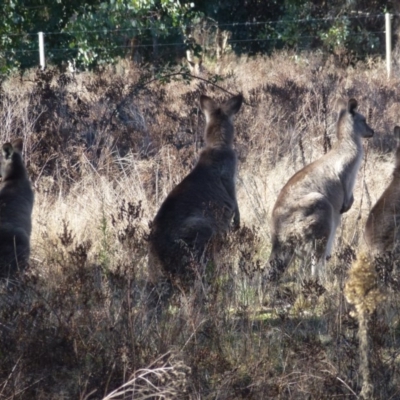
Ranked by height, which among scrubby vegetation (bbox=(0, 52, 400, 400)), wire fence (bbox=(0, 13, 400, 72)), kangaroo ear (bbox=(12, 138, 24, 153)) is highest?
wire fence (bbox=(0, 13, 400, 72))

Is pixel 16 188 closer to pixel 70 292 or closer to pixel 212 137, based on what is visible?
pixel 212 137

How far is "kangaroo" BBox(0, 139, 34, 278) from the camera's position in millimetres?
6418

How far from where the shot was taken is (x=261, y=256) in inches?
322

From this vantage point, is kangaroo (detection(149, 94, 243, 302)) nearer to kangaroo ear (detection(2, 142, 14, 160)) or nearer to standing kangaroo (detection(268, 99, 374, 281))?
standing kangaroo (detection(268, 99, 374, 281))

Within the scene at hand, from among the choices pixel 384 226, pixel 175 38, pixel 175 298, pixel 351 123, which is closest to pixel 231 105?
pixel 351 123

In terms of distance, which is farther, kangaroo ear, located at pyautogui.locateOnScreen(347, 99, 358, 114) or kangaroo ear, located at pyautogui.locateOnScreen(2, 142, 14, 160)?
kangaroo ear, located at pyautogui.locateOnScreen(347, 99, 358, 114)

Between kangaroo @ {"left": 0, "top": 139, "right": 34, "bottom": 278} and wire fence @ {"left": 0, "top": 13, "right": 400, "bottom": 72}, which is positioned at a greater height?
wire fence @ {"left": 0, "top": 13, "right": 400, "bottom": 72}

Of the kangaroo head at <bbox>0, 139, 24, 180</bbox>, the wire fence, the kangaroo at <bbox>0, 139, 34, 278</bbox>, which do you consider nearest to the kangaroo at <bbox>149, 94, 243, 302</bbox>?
the kangaroo at <bbox>0, 139, 34, 278</bbox>

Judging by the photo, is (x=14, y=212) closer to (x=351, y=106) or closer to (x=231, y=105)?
(x=231, y=105)

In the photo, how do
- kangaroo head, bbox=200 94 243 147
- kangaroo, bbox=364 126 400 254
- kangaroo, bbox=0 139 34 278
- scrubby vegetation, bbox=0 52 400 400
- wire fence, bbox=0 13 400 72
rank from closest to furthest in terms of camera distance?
scrubby vegetation, bbox=0 52 400 400, kangaroo, bbox=0 139 34 278, kangaroo, bbox=364 126 400 254, kangaroo head, bbox=200 94 243 147, wire fence, bbox=0 13 400 72

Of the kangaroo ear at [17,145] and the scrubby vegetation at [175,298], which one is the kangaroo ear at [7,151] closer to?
the kangaroo ear at [17,145]

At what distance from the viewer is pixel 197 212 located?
23.2ft

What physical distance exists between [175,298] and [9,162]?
3390mm

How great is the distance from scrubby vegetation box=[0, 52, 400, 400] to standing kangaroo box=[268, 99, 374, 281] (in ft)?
0.71
